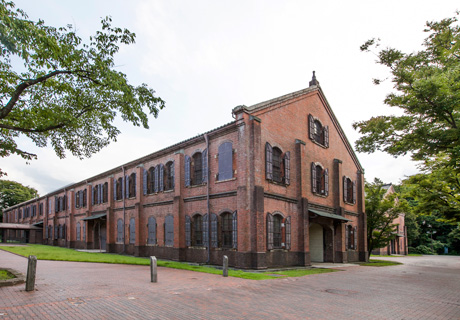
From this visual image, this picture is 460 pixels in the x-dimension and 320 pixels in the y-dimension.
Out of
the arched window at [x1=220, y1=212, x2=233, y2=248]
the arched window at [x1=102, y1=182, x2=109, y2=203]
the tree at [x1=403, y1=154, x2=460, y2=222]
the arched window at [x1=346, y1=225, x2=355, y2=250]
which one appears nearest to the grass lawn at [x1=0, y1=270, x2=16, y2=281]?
the arched window at [x1=220, y1=212, x2=233, y2=248]

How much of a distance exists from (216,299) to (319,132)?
1573cm

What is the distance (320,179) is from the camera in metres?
21.3

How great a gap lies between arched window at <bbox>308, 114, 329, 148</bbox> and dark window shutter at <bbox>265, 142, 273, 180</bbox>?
513 cm

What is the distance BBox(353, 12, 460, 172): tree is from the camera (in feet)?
39.8

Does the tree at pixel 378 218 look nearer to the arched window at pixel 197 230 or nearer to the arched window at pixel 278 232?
the arched window at pixel 278 232

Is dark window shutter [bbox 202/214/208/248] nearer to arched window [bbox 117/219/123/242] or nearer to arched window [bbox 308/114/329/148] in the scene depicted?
arched window [bbox 308/114/329/148]

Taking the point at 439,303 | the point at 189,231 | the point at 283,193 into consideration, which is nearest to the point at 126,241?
the point at 189,231

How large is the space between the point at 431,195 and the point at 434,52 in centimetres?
1246

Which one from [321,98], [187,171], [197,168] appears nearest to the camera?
[197,168]

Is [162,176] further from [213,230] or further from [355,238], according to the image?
[355,238]

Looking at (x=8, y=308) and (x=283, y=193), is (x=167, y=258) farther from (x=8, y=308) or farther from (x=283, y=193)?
(x=8, y=308)

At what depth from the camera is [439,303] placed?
31.6ft

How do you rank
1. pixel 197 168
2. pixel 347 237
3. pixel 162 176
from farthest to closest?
pixel 347 237, pixel 162 176, pixel 197 168

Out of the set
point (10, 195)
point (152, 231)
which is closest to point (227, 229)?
point (152, 231)
